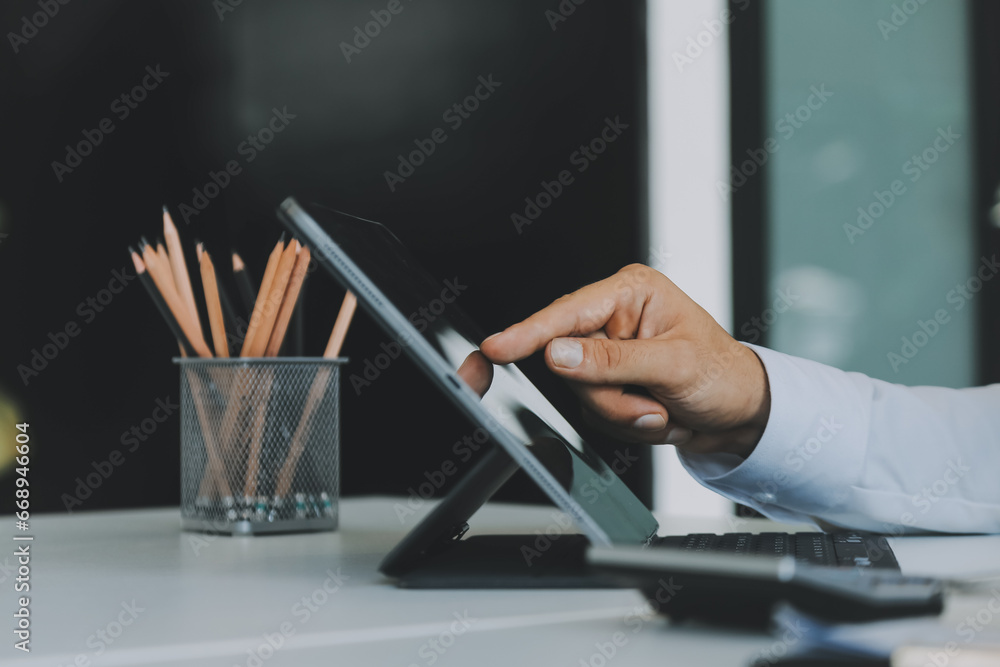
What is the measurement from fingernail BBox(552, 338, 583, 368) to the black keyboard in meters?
0.15

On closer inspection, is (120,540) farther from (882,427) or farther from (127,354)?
(127,354)

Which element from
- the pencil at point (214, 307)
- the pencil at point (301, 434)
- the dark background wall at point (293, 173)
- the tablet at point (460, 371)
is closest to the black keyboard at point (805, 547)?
the tablet at point (460, 371)

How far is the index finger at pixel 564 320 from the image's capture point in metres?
0.66

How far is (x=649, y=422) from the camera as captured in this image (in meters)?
0.82

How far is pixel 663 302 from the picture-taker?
0.88m

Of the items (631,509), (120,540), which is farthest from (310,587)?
(120,540)

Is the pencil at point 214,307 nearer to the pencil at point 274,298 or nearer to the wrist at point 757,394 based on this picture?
the pencil at point 274,298

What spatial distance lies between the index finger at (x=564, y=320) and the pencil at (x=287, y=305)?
273 millimetres

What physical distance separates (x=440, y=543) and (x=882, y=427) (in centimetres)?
47

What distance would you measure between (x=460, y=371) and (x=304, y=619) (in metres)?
0.16

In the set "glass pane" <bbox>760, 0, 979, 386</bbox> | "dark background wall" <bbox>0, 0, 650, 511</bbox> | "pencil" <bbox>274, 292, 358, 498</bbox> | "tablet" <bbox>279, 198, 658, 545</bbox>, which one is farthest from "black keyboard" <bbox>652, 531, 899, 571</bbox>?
"glass pane" <bbox>760, 0, 979, 386</bbox>

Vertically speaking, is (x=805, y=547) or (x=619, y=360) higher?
(x=619, y=360)

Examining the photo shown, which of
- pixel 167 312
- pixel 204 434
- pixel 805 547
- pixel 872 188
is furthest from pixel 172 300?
pixel 872 188

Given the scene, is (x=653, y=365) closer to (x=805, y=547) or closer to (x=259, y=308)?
(x=805, y=547)
